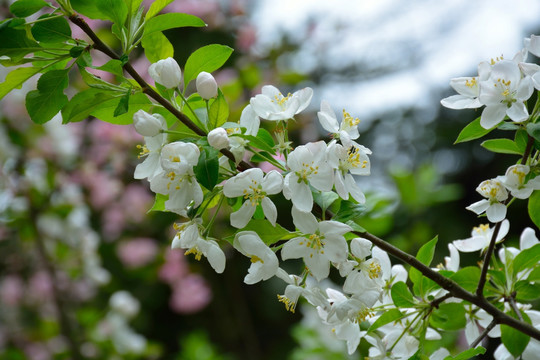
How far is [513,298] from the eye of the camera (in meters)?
0.72

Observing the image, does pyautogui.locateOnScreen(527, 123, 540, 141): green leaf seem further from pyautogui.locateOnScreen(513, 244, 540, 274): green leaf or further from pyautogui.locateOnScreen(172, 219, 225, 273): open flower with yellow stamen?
pyautogui.locateOnScreen(172, 219, 225, 273): open flower with yellow stamen

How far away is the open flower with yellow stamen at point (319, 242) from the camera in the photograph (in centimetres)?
57

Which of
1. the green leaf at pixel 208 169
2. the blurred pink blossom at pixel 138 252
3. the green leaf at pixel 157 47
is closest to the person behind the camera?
the green leaf at pixel 208 169

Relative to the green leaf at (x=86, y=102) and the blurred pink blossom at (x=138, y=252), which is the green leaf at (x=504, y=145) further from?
the blurred pink blossom at (x=138, y=252)

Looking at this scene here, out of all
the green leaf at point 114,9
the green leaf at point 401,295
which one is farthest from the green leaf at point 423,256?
the green leaf at point 114,9

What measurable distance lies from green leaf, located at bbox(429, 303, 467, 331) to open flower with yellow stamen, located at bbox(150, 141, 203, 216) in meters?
0.34

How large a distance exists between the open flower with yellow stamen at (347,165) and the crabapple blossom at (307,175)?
0.01 m

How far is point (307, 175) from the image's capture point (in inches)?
22.3

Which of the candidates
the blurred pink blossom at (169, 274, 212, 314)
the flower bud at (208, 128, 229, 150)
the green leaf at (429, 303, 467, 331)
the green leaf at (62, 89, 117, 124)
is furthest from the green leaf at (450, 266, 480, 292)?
the blurred pink blossom at (169, 274, 212, 314)

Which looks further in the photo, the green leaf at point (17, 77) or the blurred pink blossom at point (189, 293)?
the blurred pink blossom at point (189, 293)

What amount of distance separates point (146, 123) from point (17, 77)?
0.58ft

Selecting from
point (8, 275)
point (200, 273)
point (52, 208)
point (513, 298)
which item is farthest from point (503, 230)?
point (8, 275)

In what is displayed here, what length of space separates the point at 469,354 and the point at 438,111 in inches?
148

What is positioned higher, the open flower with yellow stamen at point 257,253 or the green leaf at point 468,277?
the open flower with yellow stamen at point 257,253
